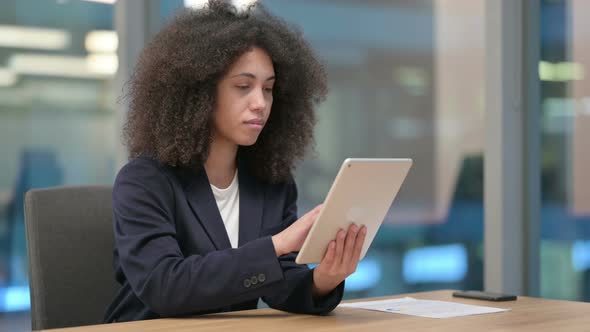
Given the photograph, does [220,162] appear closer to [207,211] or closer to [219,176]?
[219,176]

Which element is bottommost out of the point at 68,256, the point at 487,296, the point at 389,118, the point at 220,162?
the point at 487,296

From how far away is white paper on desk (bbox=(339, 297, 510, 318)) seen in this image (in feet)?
5.81

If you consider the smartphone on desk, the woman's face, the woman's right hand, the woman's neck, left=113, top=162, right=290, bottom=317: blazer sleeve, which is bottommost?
the smartphone on desk

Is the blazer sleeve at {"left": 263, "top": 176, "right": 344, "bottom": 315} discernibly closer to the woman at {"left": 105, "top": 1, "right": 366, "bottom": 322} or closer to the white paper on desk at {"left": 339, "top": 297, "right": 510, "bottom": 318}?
the woman at {"left": 105, "top": 1, "right": 366, "bottom": 322}

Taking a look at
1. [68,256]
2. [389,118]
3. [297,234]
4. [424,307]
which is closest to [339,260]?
[297,234]

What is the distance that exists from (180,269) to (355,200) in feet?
1.29

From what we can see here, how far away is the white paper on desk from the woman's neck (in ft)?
1.41

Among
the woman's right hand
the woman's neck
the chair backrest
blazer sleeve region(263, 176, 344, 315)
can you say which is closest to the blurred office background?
A: the chair backrest

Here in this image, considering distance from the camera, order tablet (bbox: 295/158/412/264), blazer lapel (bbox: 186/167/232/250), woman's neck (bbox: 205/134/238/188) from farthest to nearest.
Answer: woman's neck (bbox: 205/134/238/188)
blazer lapel (bbox: 186/167/232/250)
tablet (bbox: 295/158/412/264)

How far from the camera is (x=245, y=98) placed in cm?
199

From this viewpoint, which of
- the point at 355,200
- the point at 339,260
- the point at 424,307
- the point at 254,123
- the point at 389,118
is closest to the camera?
the point at 355,200

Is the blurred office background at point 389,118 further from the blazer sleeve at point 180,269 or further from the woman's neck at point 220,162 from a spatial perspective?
the blazer sleeve at point 180,269

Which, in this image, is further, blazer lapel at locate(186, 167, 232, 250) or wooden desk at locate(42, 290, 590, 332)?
blazer lapel at locate(186, 167, 232, 250)

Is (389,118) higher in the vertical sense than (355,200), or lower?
higher
